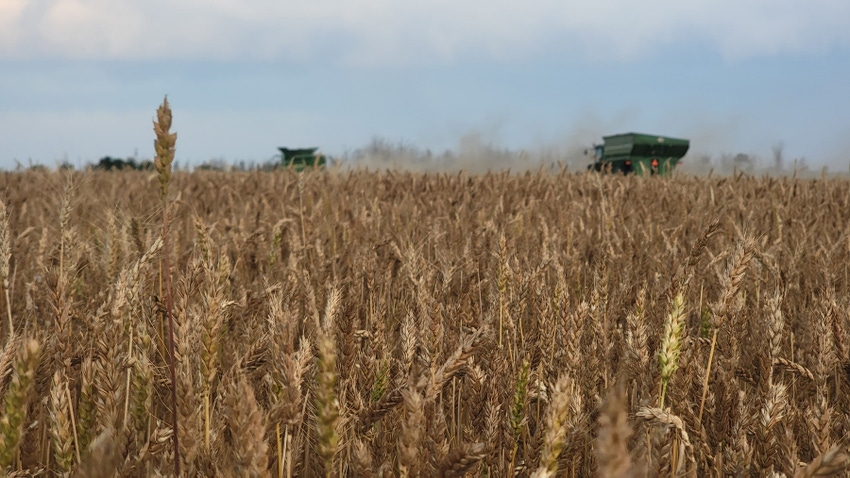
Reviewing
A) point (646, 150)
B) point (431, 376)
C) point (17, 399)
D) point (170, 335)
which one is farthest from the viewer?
point (646, 150)

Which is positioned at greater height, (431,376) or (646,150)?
(646,150)

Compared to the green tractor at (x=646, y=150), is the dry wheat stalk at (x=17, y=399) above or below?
below

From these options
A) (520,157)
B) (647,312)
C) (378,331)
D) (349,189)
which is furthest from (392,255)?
(520,157)

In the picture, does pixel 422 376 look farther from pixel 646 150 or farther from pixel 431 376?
pixel 646 150

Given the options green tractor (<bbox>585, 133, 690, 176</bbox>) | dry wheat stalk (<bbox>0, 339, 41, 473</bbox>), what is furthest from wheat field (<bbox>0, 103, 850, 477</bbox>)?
green tractor (<bbox>585, 133, 690, 176</bbox>)

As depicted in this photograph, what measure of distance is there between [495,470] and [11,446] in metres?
1.01

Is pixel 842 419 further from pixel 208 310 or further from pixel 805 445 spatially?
pixel 208 310

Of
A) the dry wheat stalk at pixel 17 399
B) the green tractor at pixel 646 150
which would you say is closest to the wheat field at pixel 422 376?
the dry wheat stalk at pixel 17 399

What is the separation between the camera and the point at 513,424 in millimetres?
1391

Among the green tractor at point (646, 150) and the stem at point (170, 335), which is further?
the green tractor at point (646, 150)

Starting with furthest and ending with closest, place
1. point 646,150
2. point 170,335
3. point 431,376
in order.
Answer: point 646,150
point 431,376
point 170,335

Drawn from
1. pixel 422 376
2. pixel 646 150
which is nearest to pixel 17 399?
pixel 422 376

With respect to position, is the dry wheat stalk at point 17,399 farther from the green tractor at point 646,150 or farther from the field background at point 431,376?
the green tractor at point 646,150

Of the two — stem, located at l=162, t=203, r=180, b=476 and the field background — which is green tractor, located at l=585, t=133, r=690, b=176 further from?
stem, located at l=162, t=203, r=180, b=476
